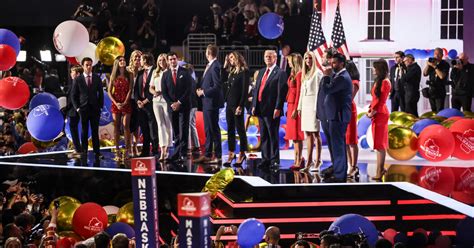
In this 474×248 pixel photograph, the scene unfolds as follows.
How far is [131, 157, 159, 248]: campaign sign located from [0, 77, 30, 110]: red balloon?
8.24 m

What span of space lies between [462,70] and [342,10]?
540cm

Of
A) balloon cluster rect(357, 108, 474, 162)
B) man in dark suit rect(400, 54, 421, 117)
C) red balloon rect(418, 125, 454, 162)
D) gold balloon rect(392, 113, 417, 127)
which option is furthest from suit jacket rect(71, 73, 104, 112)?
man in dark suit rect(400, 54, 421, 117)

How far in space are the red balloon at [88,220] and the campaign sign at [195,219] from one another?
565 centimetres

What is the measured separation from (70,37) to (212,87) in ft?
9.55

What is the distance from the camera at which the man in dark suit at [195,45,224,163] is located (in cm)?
1107

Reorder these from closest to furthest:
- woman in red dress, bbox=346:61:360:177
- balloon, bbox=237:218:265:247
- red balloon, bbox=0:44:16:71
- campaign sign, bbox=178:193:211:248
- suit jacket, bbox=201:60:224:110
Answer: campaign sign, bbox=178:193:211:248 → balloon, bbox=237:218:265:247 → woman in red dress, bbox=346:61:360:177 → suit jacket, bbox=201:60:224:110 → red balloon, bbox=0:44:16:71

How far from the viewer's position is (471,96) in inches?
595

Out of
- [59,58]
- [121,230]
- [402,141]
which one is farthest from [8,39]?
[59,58]

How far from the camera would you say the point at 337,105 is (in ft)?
31.4

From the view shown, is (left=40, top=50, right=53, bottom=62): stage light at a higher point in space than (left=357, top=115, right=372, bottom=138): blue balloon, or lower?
higher

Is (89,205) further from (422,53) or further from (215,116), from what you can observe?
(422,53)

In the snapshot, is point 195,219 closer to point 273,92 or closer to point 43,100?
point 273,92

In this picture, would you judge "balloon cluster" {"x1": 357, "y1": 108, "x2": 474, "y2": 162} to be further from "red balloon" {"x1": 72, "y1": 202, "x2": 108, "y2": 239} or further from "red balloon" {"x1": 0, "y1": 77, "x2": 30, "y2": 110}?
"red balloon" {"x1": 0, "y1": 77, "x2": 30, "y2": 110}

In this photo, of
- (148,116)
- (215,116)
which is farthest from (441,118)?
(148,116)
